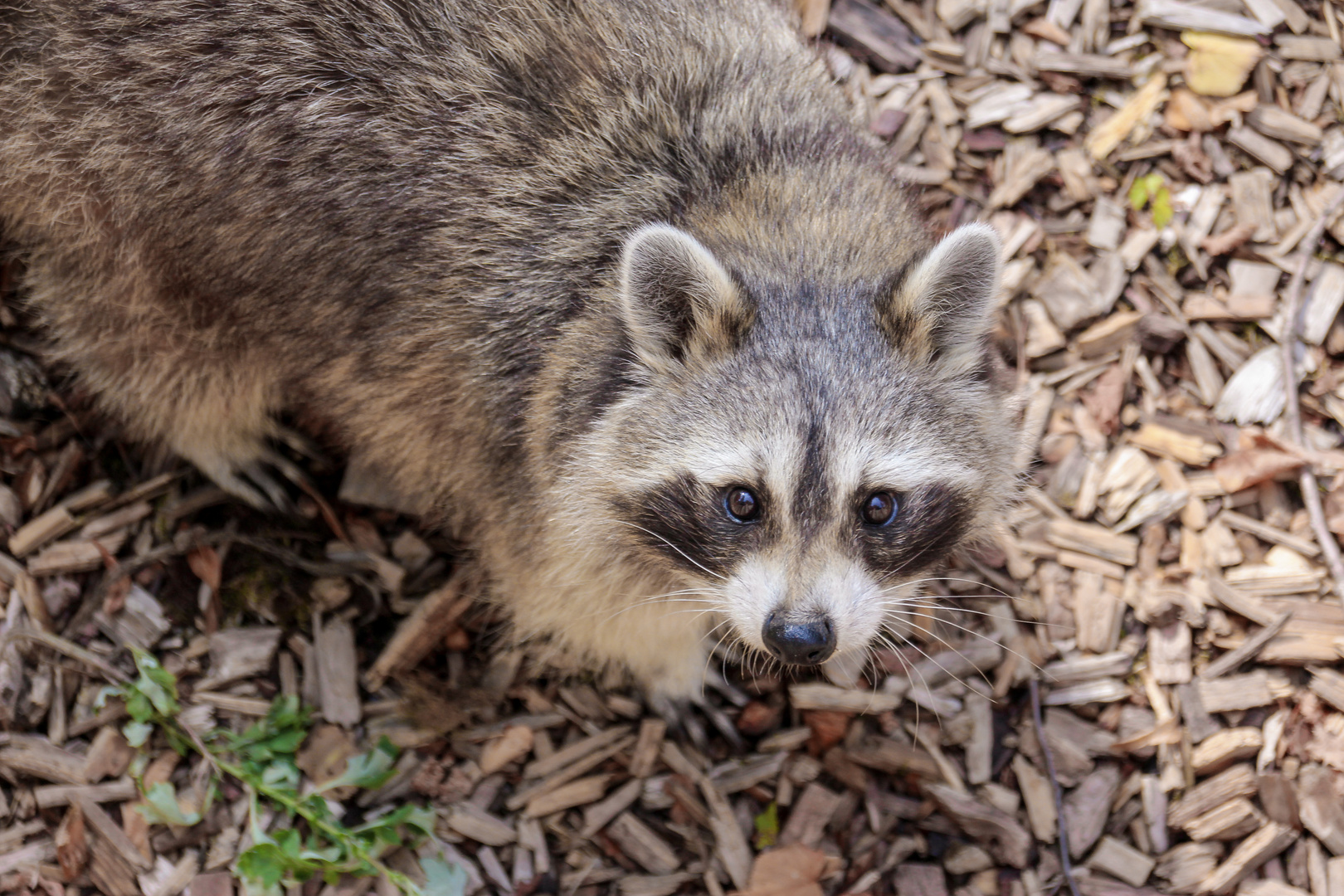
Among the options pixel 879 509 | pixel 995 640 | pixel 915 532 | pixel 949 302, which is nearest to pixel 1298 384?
pixel 995 640

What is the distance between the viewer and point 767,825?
425 cm

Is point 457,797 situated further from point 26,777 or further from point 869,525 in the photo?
point 869,525

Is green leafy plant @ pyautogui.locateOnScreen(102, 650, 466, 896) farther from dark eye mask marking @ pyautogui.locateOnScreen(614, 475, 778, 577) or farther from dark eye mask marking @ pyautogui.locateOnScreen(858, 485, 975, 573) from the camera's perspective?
dark eye mask marking @ pyautogui.locateOnScreen(858, 485, 975, 573)

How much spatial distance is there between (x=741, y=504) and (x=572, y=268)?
96 cm

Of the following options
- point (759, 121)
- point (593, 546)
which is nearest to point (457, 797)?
point (593, 546)

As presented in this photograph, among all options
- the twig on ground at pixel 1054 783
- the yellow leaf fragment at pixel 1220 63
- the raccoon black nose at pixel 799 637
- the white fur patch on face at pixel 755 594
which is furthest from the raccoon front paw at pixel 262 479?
the yellow leaf fragment at pixel 1220 63

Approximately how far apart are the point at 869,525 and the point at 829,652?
0.37m

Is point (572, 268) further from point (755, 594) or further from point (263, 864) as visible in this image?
point (263, 864)

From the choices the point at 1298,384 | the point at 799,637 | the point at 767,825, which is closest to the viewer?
the point at 799,637

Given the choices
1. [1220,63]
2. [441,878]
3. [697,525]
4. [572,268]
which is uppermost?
[1220,63]

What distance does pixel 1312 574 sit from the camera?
430 centimetres

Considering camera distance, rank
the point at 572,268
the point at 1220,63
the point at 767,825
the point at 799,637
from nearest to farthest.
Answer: the point at 799,637
the point at 572,268
the point at 767,825
the point at 1220,63

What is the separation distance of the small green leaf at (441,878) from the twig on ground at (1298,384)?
136 inches

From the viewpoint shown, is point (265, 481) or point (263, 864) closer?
point (263, 864)
